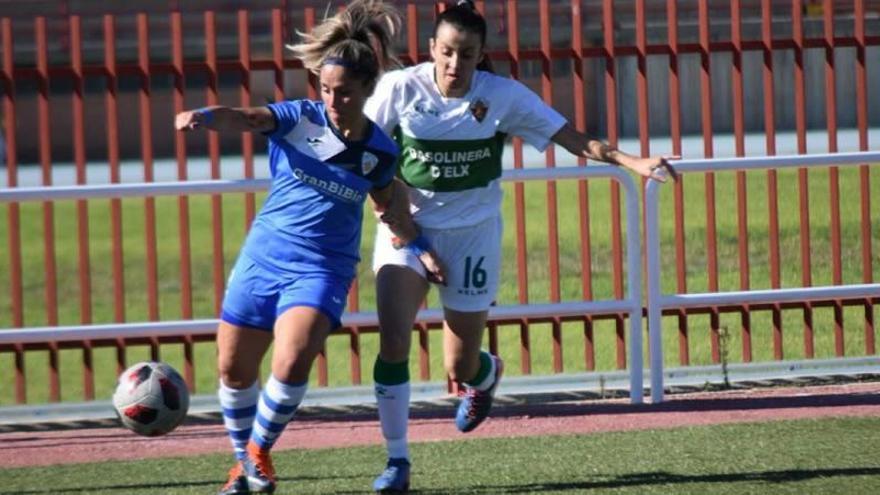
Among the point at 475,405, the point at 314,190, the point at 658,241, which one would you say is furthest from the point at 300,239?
the point at 658,241

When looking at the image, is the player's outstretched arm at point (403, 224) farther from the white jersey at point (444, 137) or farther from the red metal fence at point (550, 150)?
the red metal fence at point (550, 150)

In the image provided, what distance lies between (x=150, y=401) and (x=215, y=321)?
2.13m

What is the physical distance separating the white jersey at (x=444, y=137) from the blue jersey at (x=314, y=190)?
494 mm

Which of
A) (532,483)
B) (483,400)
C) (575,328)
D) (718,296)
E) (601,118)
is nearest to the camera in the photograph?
(532,483)

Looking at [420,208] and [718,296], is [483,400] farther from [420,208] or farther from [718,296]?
[718,296]

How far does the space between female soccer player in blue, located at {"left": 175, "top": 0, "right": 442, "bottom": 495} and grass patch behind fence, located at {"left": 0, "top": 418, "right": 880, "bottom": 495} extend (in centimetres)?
56

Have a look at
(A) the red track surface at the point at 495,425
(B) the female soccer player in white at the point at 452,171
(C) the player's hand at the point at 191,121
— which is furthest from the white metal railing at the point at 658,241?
(C) the player's hand at the point at 191,121

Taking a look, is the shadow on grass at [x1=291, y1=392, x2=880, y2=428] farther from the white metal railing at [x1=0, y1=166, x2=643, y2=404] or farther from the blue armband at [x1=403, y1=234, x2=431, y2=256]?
the blue armband at [x1=403, y1=234, x2=431, y2=256]

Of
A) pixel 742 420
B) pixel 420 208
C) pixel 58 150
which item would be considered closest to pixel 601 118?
pixel 742 420

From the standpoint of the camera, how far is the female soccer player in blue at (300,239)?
233 inches

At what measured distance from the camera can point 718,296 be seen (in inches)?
338

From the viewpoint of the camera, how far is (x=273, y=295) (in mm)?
6027

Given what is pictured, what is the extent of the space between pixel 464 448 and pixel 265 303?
1.70 m

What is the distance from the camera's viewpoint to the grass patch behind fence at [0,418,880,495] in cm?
630
